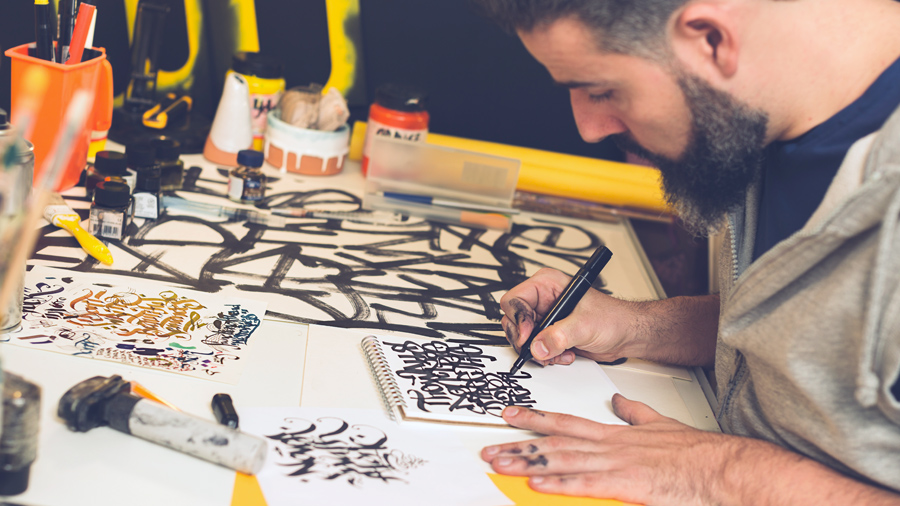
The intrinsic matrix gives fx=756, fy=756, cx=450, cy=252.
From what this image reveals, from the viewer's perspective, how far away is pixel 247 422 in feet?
2.35

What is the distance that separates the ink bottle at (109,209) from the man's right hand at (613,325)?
1.79 ft

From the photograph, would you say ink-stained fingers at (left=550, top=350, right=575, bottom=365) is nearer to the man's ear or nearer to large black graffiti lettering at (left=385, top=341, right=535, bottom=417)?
large black graffiti lettering at (left=385, top=341, right=535, bottom=417)

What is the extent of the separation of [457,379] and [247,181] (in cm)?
60

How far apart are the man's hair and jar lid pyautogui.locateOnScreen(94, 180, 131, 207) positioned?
59 centimetres

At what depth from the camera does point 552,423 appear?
784 mm

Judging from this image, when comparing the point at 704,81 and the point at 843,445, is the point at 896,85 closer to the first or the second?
the point at 704,81

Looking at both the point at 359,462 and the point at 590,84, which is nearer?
the point at 359,462

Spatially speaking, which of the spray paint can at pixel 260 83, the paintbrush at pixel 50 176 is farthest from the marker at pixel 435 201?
the paintbrush at pixel 50 176

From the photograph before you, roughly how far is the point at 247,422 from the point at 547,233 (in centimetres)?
83

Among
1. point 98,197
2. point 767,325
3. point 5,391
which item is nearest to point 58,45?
point 98,197

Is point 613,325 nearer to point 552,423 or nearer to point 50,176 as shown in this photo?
point 552,423

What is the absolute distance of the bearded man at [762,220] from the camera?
67cm

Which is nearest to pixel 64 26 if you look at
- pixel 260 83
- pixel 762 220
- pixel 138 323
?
pixel 260 83

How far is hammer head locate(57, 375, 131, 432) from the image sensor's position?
2.12ft
